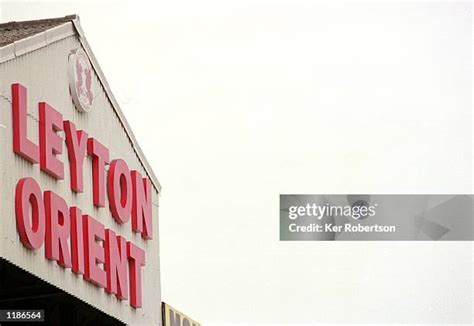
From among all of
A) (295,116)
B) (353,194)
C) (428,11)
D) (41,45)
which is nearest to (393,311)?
(353,194)

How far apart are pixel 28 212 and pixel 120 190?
10.4 feet

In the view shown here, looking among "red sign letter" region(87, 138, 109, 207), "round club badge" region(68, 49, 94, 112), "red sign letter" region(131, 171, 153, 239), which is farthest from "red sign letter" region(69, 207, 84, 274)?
"red sign letter" region(131, 171, 153, 239)

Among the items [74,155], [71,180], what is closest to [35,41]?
[74,155]

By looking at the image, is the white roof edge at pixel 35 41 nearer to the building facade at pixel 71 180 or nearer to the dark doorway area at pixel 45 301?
the building facade at pixel 71 180

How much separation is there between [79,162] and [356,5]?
6.49 m

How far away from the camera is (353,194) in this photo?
17.3 m

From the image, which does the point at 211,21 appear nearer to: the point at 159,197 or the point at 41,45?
the point at 159,197

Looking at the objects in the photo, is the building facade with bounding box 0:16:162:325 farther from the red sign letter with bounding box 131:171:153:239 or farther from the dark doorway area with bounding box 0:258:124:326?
the dark doorway area with bounding box 0:258:124:326

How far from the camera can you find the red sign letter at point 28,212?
10609 millimetres

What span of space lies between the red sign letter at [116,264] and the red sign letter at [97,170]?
1.33 ft

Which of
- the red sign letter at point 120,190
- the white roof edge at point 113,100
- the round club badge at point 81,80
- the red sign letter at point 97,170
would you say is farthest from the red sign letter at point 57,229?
the white roof edge at point 113,100

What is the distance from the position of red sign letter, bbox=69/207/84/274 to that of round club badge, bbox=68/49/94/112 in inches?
41.5

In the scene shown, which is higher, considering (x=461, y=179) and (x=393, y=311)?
(x=461, y=179)

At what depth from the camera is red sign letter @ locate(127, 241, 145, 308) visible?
46.6 ft
